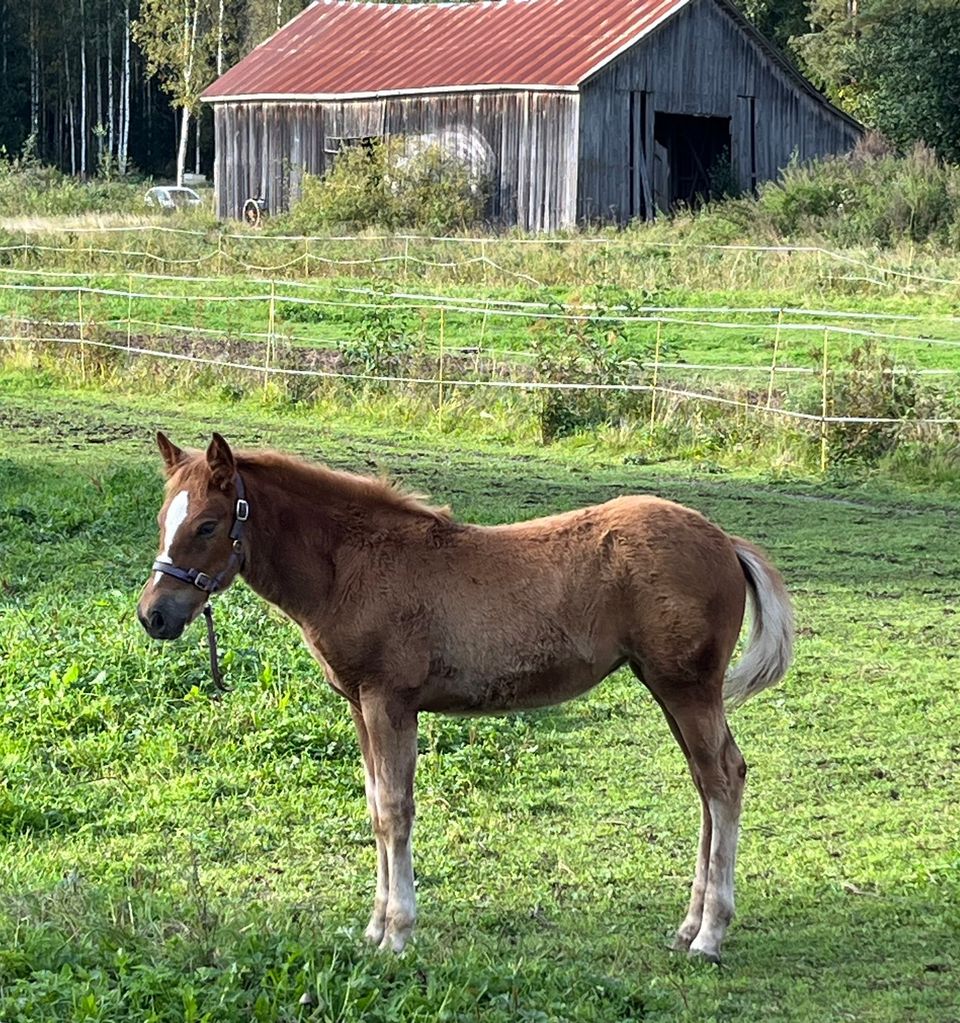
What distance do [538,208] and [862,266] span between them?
435 inches

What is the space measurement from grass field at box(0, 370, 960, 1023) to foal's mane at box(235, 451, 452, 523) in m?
1.44

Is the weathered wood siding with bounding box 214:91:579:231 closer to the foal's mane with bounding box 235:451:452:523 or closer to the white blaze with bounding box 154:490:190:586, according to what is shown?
the foal's mane with bounding box 235:451:452:523

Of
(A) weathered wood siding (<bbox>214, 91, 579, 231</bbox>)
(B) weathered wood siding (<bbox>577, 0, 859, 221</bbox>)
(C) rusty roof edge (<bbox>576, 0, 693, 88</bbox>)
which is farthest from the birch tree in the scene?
(C) rusty roof edge (<bbox>576, 0, 693, 88</bbox>)

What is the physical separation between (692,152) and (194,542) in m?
33.5

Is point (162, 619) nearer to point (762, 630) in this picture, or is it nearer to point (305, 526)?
point (305, 526)

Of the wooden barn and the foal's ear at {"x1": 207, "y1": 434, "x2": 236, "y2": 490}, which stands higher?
the wooden barn

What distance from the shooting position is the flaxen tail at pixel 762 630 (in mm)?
5520

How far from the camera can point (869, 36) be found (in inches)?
1548

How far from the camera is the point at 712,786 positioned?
533cm

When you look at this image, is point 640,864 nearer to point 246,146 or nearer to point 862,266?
point 862,266

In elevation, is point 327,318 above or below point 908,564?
above

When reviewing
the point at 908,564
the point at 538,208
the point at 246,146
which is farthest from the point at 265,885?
Answer: the point at 246,146

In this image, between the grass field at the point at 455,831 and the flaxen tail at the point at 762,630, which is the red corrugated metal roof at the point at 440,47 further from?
the flaxen tail at the point at 762,630

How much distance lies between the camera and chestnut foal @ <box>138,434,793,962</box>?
5207 millimetres
